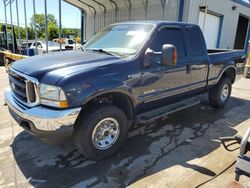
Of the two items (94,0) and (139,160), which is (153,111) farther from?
(94,0)

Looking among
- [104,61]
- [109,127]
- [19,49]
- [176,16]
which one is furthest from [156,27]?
[19,49]

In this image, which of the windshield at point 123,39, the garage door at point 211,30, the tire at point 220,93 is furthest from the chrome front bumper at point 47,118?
the garage door at point 211,30

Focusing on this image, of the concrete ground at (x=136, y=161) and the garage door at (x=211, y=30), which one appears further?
the garage door at (x=211, y=30)

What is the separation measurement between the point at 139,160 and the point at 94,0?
14.7 m

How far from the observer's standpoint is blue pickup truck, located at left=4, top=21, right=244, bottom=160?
2.85 m

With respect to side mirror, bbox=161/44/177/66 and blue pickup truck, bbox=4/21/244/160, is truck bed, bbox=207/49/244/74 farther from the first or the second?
side mirror, bbox=161/44/177/66

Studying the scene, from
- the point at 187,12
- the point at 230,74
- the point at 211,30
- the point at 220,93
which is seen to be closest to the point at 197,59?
the point at 220,93

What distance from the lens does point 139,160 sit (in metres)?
3.44

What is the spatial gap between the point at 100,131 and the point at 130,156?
63cm

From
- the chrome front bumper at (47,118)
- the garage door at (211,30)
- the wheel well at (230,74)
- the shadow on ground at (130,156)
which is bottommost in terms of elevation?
the shadow on ground at (130,156)

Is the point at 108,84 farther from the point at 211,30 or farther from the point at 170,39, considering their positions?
the point at 211,30

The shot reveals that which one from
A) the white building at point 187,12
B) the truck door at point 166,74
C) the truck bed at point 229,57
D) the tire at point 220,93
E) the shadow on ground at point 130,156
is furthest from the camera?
the white building at point 187,12

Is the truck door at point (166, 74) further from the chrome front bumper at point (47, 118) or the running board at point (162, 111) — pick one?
the chrome front bumper at point (47, 118)

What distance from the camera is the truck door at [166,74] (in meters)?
3.74
